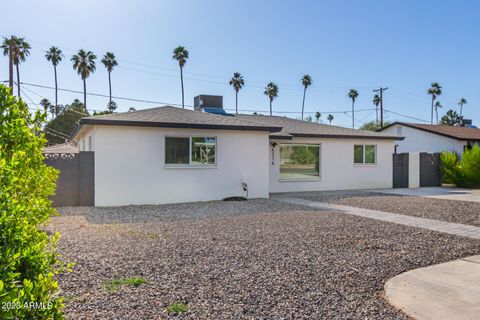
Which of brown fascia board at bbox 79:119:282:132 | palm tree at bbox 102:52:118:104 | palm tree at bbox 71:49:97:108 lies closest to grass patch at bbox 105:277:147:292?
brown fascia board at bbox 79:119:282:132

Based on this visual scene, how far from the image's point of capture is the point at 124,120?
11180mm

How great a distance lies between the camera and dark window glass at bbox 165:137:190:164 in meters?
12.2

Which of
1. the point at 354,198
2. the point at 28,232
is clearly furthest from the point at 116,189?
the point at 28,232

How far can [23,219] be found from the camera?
223cm

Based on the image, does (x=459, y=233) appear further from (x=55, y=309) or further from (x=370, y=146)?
(x=370, y=146)

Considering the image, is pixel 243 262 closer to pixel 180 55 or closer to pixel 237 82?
pixel 180 55

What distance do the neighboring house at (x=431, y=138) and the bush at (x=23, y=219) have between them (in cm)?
2500

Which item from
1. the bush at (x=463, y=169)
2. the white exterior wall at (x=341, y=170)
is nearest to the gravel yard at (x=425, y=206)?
the white exterior wall at (x=341, y=170)

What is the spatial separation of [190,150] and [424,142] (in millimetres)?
19344

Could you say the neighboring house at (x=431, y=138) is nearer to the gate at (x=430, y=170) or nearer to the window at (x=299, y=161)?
the gate at (x=430, y=170)

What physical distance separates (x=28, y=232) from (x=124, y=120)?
30.6 ft

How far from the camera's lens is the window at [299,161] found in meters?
16.2

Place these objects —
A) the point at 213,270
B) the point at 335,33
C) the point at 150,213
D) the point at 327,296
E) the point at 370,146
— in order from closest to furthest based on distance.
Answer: the point at 327,296, the point at 213,270, the point at 150,213, the point at 370,146, the point at 335,33

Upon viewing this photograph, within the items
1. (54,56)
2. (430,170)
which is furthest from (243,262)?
(54,56)
